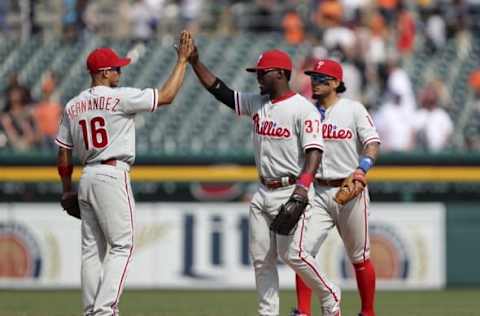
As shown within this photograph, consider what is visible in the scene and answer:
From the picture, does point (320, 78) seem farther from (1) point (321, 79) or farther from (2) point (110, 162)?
(2) point (110, 162)

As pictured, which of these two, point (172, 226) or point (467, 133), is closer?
point (172, 226)

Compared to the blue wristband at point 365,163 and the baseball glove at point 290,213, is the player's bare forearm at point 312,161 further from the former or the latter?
the blue wristband at point 365,163

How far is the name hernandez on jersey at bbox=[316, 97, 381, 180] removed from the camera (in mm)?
10445

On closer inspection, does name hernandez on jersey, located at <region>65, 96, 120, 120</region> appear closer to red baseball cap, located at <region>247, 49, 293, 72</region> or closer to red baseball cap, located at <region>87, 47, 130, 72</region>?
red baseball cap, located at <region>87, 47, 130, 72</region>

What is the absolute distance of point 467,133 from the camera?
736 inches

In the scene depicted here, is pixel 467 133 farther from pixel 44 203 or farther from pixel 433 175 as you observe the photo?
pixel 44 203

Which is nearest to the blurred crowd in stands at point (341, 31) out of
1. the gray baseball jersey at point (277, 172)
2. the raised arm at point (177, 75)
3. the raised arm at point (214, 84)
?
the raised arm at point (214, 84)

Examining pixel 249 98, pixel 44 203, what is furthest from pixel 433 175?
pixel 249 98

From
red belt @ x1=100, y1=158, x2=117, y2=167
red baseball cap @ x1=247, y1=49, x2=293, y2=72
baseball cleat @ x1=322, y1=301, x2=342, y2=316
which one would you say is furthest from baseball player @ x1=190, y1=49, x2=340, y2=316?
red belt @ x1=100, y1=158, x2=117, y2=167

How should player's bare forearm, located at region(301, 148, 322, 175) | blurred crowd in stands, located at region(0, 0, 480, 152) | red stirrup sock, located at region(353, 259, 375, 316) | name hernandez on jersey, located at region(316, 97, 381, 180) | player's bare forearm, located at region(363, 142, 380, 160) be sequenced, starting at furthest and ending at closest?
blurred crowd in stands, located at region(0, 0, 480, 152), red stirrup sock, located at region(353, 259, 375, 316), name hernandez on jersey, located at region(316, 97, 381, 180), player's bare forearm, located at region(363, 142, 380, 160), player's bare forearm, located at region(301, 148, 322, 175)

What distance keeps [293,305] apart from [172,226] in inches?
118

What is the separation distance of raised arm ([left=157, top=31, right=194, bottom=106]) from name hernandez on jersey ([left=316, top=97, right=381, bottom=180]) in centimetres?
127

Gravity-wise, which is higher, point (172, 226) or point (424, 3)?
point (424, 3)

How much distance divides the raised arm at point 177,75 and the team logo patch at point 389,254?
19.3 feet
